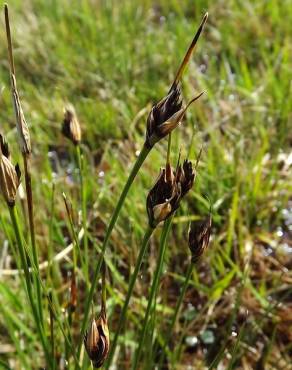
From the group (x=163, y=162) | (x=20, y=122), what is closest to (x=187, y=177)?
(x=20, y=122)

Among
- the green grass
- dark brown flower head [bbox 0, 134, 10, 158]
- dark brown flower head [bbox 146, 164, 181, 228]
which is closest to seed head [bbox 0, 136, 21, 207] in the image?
dark brown flower head [bbox 0, 134, 10, 158]

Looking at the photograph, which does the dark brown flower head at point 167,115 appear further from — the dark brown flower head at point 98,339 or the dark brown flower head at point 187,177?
the dark brown flower head at point 98,339

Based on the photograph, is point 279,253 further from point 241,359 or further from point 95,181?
point 95,181

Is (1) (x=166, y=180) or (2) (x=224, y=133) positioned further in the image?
(2) (x=224, y=133)

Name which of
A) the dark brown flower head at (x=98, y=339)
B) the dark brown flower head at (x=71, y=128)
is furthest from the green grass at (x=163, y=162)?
the dark brown flower head at (x=98, y=339)

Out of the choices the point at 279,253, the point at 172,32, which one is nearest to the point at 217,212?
the point at 279,253
